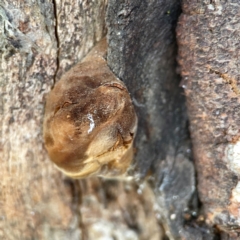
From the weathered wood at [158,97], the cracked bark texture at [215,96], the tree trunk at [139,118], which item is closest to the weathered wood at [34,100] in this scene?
the tree trunk at [139,118]

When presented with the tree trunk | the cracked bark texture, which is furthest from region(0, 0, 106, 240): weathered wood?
the cracked bark texture

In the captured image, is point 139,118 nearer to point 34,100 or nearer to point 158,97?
point 158,97

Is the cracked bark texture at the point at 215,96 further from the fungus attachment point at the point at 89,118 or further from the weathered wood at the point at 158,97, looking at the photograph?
the fungus attachment point at the point at 89,118

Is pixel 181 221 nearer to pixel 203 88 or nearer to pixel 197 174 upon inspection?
pixel 197 174

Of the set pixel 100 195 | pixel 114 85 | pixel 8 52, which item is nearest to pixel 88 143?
pixel 114 85

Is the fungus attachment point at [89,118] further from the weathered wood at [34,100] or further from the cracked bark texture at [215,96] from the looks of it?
the cracked bark texture at [215,96]

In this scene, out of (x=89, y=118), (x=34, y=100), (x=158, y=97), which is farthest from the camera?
(x=158, y=97)

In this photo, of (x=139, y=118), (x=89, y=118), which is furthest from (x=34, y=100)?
(x=139, y=118)

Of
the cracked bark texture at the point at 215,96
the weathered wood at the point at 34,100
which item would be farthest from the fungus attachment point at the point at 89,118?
the cracked bark texture at the point at 215,96
